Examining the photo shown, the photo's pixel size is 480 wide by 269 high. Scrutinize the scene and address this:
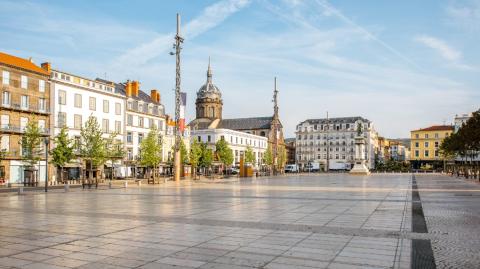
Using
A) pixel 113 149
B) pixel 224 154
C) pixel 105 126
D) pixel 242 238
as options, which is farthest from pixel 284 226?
pixel 224 154

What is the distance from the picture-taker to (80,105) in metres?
64.1

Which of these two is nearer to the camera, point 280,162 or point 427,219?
point 427,219

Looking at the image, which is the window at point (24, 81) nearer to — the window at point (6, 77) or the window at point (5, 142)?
the window at point (6, 77)

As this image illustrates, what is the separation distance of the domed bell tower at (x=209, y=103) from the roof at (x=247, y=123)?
4.98 m

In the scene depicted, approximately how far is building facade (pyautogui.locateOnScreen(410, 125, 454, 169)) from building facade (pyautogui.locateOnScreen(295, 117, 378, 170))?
15407 mm

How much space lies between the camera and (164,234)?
12.4 metres

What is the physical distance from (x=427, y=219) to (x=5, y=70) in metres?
52.6

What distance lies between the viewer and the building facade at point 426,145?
143 metres

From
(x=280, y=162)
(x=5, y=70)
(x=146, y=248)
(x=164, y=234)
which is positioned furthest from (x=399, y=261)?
(x=280, y=162)

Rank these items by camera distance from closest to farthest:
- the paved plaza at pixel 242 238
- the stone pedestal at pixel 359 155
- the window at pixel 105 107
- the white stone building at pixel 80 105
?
the paved plaza at pixel 242 238 < the white stone building at pixel 80 105 < the window at pixel 105 107 < the stone pedestal at pixel 359 155

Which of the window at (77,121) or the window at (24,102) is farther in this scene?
the window at (77,121)

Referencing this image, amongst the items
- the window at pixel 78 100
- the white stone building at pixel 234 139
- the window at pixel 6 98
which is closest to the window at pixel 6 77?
the window at pixel 6 98

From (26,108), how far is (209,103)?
324 feet

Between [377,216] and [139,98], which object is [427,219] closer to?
[377,216]
